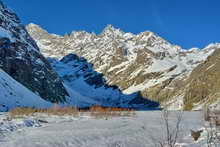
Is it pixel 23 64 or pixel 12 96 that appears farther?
pixel 23 64

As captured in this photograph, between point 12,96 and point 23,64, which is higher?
point 23,64

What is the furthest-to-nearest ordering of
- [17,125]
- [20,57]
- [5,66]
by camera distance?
[20,57]
[5,66]
[17,125]

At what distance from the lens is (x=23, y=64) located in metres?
162

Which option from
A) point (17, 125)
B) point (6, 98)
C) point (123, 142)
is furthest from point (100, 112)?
point (6, 98)

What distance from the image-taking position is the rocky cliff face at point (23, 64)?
15088 cm

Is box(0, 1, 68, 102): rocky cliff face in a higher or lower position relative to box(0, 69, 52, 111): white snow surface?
higher

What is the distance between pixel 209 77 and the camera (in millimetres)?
172000

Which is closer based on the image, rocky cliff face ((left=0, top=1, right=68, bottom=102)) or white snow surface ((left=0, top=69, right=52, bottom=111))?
white snow surface ((left=0, top=69, right=52, bottom=111))

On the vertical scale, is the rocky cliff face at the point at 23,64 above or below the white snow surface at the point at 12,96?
above

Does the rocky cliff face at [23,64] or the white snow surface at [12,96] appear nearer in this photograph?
the white snow surface at [12,96]

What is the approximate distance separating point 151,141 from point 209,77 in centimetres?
16075


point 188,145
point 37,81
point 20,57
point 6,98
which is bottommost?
point 188,145

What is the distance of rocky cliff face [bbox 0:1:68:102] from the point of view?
5940 inches

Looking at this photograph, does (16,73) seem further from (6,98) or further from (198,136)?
(198,136)
